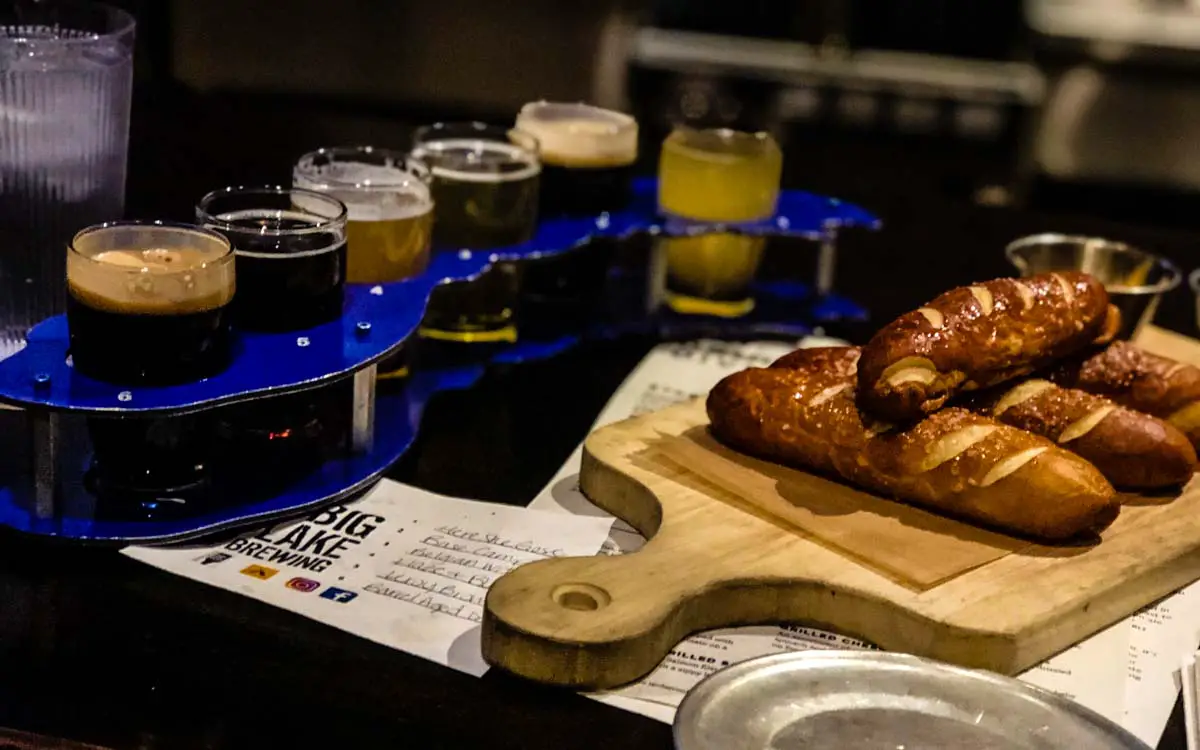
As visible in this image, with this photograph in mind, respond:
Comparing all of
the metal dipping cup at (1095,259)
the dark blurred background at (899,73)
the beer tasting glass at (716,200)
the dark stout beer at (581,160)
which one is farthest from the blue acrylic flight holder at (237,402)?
the dark blurred background at (899,73)

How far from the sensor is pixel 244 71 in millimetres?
3709

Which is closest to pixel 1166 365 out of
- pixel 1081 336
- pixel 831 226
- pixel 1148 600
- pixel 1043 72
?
pixel 1081 336

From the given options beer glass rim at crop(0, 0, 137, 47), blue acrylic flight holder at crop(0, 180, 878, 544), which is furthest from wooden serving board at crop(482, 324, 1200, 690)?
beer glass rim at crop(0, 0, 137, 47)

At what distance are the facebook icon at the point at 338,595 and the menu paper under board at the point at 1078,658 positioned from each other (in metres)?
0.21

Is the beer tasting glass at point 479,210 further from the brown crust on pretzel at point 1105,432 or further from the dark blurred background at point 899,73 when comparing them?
the dark blurred background at point 899,73

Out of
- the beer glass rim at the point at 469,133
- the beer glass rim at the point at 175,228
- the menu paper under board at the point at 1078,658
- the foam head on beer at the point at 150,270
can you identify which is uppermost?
the beer glass rim at the point at 469,133

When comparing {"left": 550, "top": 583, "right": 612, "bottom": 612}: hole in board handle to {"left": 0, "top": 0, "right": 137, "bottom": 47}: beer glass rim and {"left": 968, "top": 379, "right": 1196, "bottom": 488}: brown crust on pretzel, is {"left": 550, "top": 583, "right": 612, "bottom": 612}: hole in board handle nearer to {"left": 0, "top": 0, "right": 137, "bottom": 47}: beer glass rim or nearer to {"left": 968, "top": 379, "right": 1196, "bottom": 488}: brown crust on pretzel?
{"left": 968, "top": 379, "right": 1196, "bottom": 488}: brown crust on pretzel

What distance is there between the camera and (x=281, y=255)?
3.81 feet

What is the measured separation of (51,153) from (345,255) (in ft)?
0.88

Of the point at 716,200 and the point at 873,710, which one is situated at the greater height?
the point at 716,200

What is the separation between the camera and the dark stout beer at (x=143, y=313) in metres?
1.03

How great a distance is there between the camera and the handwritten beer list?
100 centimetres

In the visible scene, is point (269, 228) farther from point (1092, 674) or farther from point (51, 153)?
point (1092, 674)

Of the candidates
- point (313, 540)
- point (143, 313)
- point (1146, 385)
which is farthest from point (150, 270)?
point (1146, 385)
